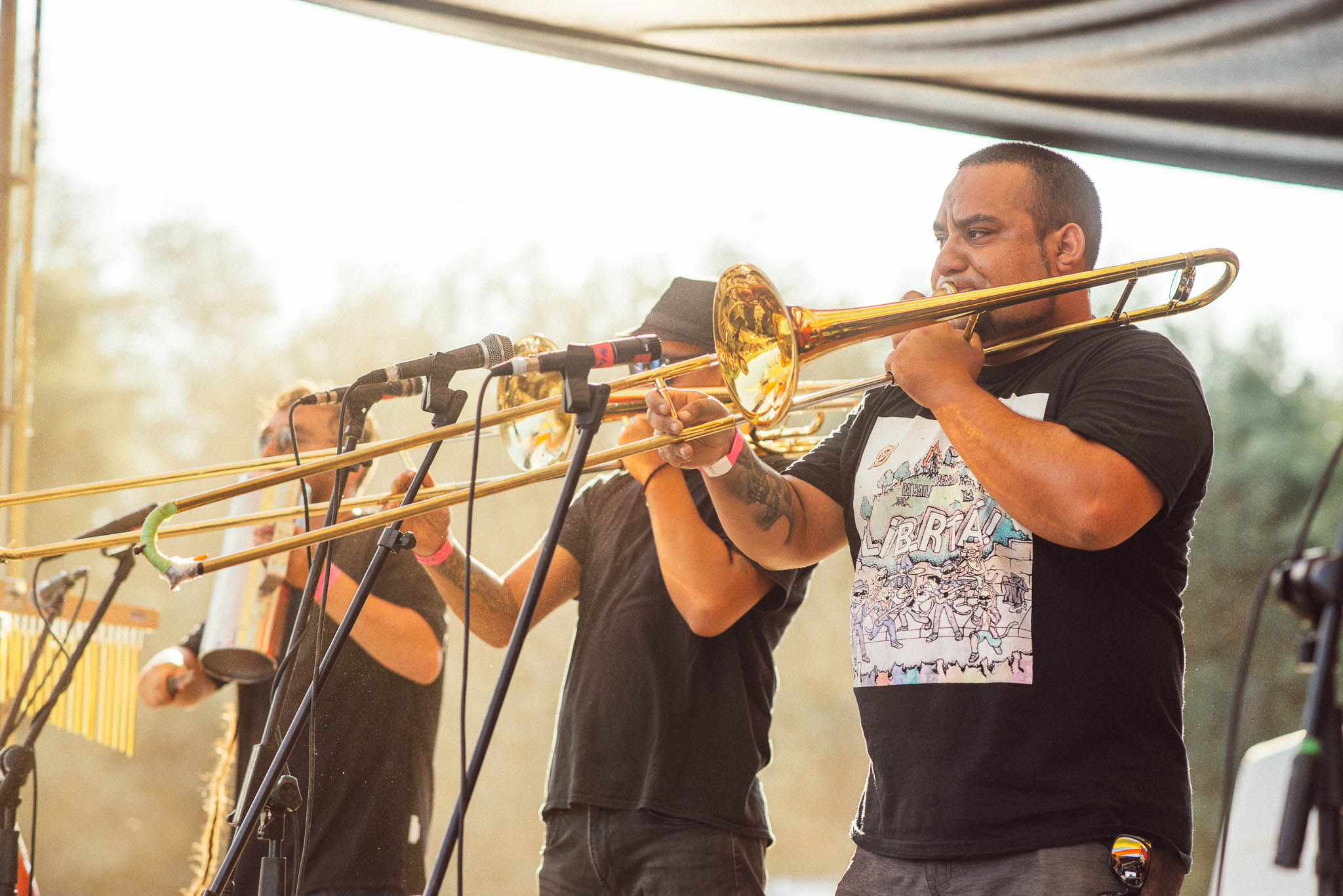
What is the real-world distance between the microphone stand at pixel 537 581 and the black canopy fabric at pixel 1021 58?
86.3 inches

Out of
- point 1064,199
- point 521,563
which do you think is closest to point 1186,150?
point 1064,199

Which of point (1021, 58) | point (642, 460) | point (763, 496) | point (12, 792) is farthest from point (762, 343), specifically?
point (1021, 58)

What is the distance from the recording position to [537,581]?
141 centimetres

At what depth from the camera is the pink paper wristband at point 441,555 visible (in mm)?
2430

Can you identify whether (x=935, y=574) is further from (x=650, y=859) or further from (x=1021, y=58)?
(x=1021, y=58)

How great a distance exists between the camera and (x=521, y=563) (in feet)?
9.39

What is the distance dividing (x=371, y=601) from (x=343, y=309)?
521cm

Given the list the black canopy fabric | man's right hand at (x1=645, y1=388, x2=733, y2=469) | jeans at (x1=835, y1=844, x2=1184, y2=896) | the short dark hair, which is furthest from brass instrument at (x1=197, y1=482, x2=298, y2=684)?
the black canopy fabric

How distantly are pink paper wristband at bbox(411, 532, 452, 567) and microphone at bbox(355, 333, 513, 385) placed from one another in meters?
0.60

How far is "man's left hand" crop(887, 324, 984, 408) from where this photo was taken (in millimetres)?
1798

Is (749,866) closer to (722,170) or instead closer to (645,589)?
(645,589)

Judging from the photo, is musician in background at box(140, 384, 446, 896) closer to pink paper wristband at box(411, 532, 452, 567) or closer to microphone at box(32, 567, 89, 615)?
pink paper wristband at box(411, 532, 452, 567)

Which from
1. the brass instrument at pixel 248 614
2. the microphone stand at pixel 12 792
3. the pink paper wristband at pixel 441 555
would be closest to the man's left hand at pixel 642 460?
the pink paper wristband at pixel 441 555

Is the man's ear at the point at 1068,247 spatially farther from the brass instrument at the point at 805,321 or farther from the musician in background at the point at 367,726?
the musician in background at the point at 367,726
